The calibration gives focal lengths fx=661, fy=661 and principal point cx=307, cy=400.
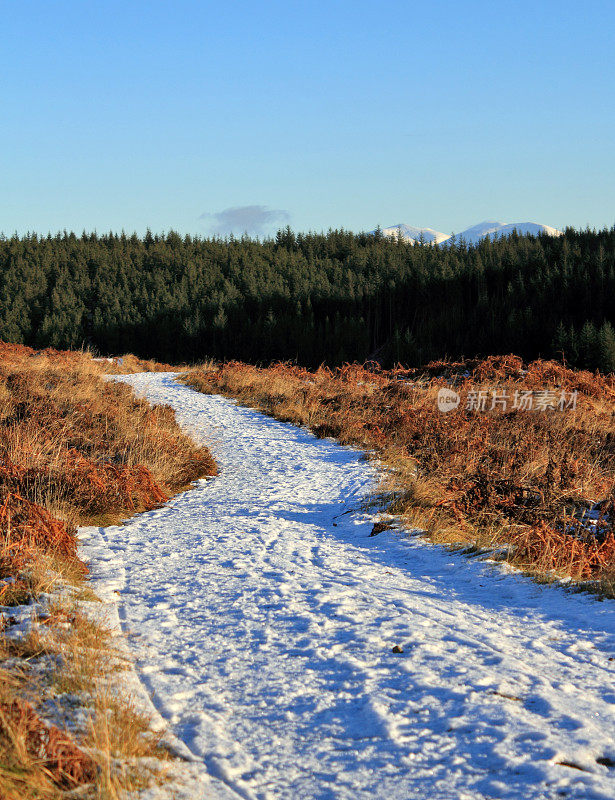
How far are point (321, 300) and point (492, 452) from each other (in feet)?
145

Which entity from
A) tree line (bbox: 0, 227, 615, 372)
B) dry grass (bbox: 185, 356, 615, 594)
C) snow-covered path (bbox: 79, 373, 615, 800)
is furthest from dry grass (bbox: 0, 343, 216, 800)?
tree line (bbox: 0, 227, 615, 372)

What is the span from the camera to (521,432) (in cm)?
1055

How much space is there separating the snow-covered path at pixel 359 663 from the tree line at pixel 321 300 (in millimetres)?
25262

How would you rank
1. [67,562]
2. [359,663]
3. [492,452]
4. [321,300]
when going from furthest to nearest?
[321,300] → [492,452] → [67,562] → [359,663]

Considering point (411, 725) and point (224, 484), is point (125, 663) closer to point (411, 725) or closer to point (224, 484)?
point (411, 725)

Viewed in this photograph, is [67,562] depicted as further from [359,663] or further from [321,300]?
[321,300]

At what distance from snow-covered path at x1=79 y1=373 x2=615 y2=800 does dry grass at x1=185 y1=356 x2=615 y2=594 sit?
55 centimetres

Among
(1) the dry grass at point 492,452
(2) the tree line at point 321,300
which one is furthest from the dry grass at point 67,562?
(2) the tree line at point 321,300

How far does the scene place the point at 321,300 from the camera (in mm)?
51938

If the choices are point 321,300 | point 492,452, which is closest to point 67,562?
point 492,452

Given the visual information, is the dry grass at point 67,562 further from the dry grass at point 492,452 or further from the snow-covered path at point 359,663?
→ the dry grass at point 492,452

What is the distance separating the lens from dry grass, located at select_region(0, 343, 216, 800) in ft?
7.72

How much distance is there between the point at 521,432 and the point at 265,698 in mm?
8269

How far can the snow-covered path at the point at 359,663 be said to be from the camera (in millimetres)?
2568
